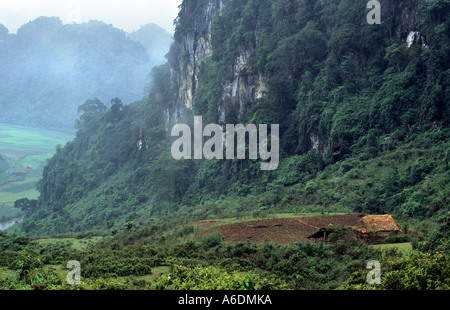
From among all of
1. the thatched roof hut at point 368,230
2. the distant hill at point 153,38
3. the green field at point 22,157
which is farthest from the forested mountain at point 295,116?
the distant hill at point 153,38

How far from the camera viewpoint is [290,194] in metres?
24.3

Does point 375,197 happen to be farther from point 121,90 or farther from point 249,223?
point 121,90

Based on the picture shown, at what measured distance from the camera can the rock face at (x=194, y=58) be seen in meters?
38.4

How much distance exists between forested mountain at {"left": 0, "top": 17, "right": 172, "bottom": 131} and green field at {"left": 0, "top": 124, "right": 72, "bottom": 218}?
547cm

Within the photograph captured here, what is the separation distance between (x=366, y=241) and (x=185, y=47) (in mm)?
38407

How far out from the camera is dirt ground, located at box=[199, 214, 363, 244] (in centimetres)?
1617

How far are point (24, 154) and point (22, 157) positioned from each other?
99 cm

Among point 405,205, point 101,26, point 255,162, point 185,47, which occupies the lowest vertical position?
point 405,205
